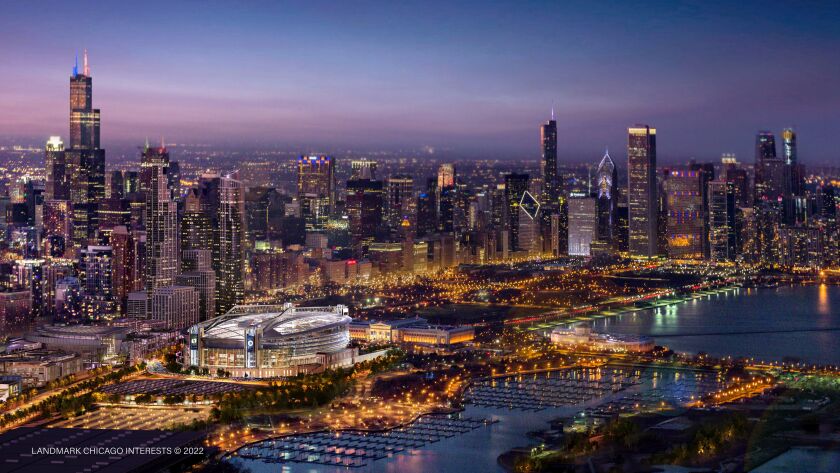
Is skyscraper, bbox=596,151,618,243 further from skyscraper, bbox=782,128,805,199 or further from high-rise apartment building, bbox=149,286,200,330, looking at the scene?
high-rise apartment building, bbox=149,286,200,330

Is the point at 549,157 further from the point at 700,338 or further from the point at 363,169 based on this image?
the point at 700,338

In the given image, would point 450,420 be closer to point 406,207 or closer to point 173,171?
point 173,171

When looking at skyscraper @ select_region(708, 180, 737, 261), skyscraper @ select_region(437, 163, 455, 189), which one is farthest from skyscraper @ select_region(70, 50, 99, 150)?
skyscraper @ select_region(708, 180, 737, 261)

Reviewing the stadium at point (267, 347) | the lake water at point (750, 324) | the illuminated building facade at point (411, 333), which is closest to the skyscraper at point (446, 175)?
the lake water at point (750, 324)

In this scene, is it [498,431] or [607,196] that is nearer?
[498,431]

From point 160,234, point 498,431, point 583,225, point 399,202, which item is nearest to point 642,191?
point 583,225
